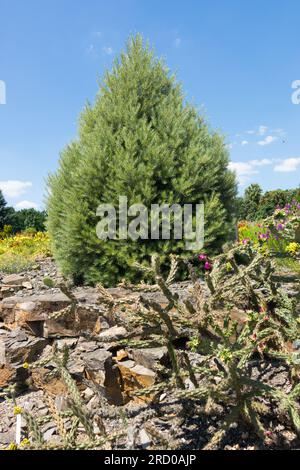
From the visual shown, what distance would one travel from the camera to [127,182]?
16.1 ft

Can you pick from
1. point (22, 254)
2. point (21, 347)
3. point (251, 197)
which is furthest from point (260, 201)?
point (21, 347)

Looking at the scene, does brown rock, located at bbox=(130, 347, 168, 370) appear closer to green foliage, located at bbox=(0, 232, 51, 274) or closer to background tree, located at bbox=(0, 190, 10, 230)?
green foliage, located at bbox=(0, 232, 51, 274)

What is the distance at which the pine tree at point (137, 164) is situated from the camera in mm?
4891

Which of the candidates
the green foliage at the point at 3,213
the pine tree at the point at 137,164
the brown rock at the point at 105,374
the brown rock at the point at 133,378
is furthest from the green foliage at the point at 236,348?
the green foliage at the point at 3,213

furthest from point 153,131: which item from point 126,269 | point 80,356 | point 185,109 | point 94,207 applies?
point 80,356

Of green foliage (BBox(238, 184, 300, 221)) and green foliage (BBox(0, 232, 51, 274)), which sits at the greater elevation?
green foliage (BBox(238, 184, 300, 221))

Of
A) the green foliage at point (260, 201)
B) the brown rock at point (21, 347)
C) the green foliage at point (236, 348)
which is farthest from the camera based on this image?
the green foliage at point (260, 201)

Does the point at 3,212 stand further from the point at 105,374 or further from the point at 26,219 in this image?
the point at 105,374

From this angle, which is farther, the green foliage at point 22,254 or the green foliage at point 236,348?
the green foliage at point 22,254

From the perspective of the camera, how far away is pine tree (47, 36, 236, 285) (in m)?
4.89

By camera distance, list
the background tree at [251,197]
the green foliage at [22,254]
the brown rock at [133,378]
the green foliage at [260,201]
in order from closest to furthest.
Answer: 1. the brown rock at [133,378]
2. the green foliage at [22,254]
3. the green foliage at [260,201]
4. the background tree at [251,197]

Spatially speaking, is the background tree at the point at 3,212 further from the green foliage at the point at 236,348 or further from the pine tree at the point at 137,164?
the green foliage at the point at 236,348

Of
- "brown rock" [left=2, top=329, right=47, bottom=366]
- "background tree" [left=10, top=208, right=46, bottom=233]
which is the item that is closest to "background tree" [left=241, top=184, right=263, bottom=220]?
"background tree" [left=10, top=208, right=46, bottom=233]
